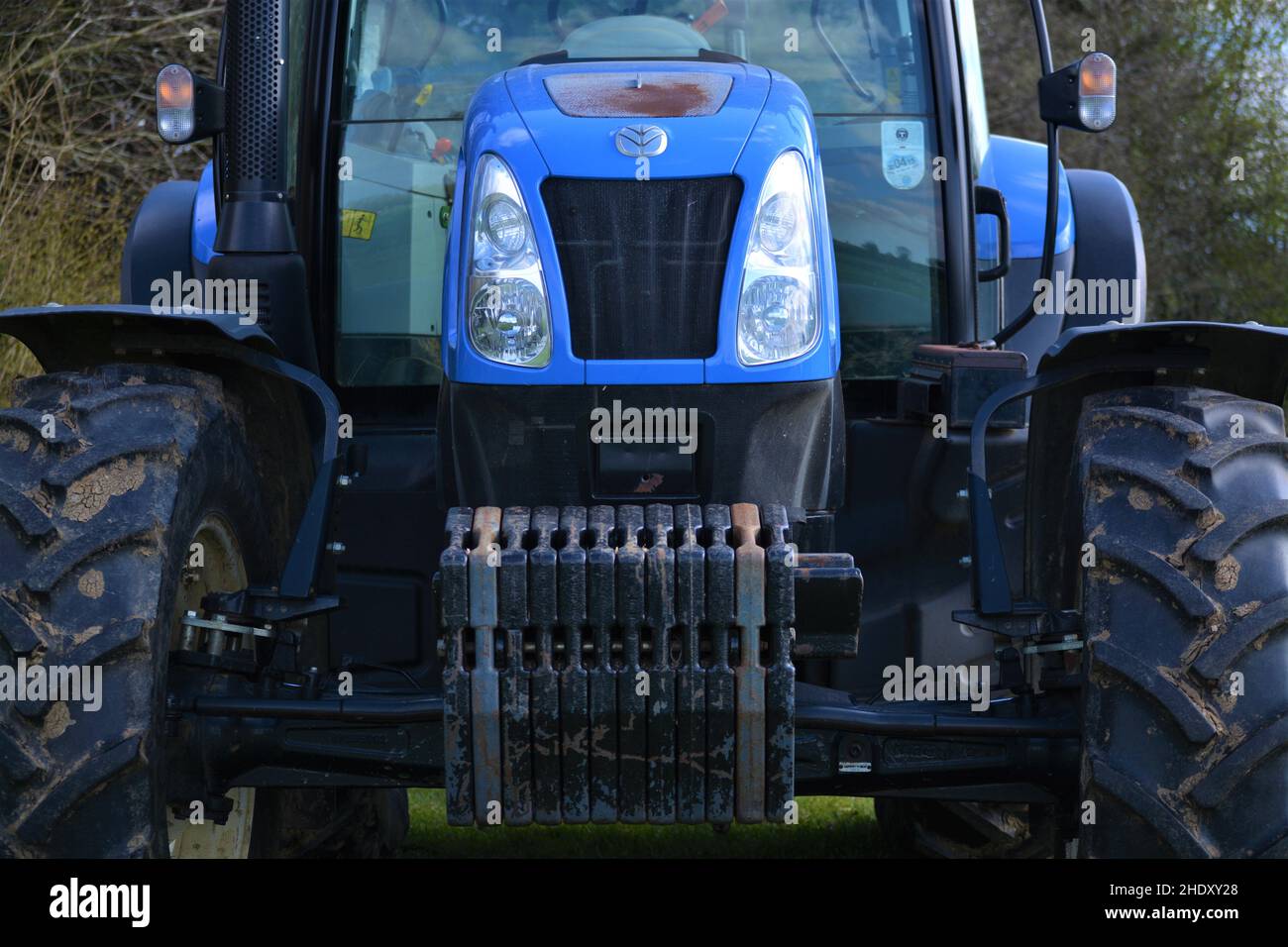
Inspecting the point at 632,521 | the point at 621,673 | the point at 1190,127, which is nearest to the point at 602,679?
the point at 621,673

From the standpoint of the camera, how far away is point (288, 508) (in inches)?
151

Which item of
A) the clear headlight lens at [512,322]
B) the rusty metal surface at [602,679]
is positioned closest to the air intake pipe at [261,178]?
the clear headlight lens at [512,322]

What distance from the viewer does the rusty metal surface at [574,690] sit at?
2.96m

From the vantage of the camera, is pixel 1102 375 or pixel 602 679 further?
pixel 1102 375

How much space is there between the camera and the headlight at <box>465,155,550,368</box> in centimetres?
340

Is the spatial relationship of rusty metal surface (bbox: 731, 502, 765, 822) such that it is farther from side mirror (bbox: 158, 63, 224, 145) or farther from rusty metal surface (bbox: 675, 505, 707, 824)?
side mirror (bbox: 158, 63, 224, 145)

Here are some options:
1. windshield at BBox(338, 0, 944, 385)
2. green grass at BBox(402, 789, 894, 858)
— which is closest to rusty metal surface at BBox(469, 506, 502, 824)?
windshield at BBox(338, 0, 944, 385)

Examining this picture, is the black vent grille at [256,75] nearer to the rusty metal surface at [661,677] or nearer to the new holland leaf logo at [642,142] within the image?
the new holland leaf logo at [642,142]

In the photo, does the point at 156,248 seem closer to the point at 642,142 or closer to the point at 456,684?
the point at 642,142

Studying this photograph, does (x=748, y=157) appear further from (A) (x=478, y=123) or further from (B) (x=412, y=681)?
(B) (x=412, y=681)

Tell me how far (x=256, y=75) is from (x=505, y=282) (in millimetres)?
1052

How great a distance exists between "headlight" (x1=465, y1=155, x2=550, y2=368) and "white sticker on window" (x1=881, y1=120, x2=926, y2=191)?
1.43 meters

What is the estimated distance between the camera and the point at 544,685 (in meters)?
2.97
